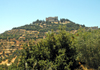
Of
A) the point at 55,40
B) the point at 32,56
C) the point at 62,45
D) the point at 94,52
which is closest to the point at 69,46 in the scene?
the point at 62,45

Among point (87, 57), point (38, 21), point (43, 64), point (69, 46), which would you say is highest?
point (38, 21)

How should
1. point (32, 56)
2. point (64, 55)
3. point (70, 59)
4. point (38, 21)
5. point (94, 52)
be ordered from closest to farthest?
point (94, 52) → point (64, 55) → point (70, 59) → point (32, 56) → point (38, 21)

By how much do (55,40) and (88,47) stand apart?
4525 mm

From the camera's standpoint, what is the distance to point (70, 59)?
12.9 m

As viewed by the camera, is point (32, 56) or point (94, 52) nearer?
point (94, 52)

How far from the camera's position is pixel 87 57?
11281mm

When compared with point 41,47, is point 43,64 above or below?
below

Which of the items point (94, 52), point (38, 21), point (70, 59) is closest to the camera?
point (94, 52)

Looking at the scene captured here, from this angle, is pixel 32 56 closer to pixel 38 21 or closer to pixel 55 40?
pixel 55 40

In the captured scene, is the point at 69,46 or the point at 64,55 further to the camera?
the point at 69,46

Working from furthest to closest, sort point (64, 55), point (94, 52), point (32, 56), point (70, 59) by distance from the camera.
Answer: point (32, 56) < point (70, 59) < point (64, 55) < point (94, 52)

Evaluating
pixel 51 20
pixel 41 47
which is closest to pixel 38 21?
pixel 51 20

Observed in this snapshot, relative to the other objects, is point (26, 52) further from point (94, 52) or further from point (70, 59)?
point (94, 52)

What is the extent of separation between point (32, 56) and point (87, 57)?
7093mm
